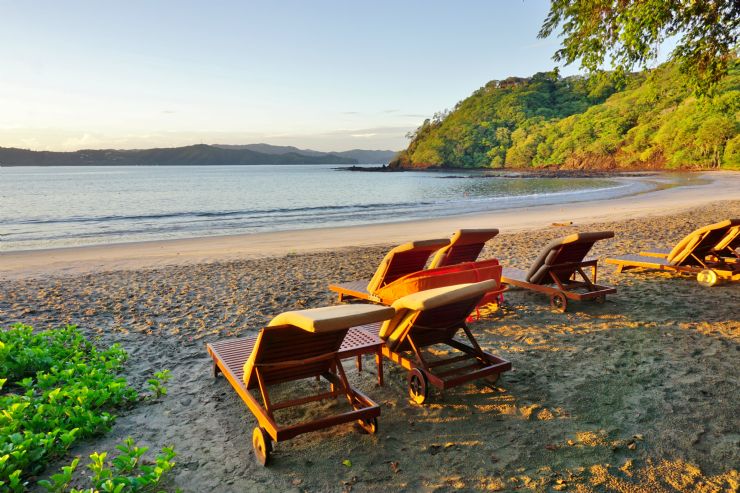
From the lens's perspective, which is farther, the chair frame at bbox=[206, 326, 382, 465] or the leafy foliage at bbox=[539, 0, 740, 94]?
the leafy foliage at bbox=[539, 0, 740, 94]

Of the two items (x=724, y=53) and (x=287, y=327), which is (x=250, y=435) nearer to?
(x=287, y=327)

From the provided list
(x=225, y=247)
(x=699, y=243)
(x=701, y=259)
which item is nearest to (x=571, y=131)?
(x=225, y=247)

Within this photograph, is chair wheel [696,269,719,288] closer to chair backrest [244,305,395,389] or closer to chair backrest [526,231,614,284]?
chair backrest [526,231,614,284]

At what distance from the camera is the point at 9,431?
3.25m

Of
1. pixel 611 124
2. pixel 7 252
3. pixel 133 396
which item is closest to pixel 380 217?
pixel 7 252

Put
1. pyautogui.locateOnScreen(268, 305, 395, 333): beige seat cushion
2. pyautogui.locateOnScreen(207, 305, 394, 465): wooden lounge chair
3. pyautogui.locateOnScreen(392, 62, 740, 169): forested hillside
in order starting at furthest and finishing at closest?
1. pyautogui.locateOnScreen(392, 62, 740, 169): forested hillside
2. pyautogui.locateOnScreen(207, 305, 394, 465): wooden lounge chair
3. pyautogui.locateOnScreen(268, 305, 395, 333): beige seat cushion

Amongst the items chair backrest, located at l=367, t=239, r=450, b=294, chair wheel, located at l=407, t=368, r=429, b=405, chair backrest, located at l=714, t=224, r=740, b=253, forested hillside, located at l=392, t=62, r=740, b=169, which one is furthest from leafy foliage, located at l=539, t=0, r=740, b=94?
forested hillside, located at l=392, t=62, r=740, b=169

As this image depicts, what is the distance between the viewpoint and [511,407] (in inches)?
147

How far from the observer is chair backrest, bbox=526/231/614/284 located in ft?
19.8

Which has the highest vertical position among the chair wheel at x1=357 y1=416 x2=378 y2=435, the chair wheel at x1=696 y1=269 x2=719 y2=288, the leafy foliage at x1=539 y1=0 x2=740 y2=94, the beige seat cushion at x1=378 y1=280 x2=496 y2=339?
the leafy foliage at x1=539 y1=0 x2=740 y2=94

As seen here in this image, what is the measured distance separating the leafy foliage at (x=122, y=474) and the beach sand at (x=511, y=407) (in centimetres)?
14

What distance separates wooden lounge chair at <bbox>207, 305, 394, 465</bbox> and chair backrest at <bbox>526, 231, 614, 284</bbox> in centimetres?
369

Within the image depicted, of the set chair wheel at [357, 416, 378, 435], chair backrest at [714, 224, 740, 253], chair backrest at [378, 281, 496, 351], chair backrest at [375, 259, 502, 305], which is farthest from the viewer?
chair backrest at [714, 224, 740, 253]

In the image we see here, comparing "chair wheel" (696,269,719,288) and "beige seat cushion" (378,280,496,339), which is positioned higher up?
"beige seat cushion" (378,280,496,339)
